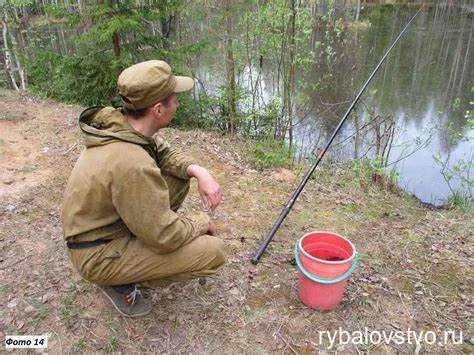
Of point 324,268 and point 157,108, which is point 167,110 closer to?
point 157,108

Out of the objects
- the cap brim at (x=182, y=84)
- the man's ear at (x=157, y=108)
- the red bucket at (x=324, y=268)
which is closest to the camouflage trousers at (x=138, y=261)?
the red bucket at (x=324, y=268)

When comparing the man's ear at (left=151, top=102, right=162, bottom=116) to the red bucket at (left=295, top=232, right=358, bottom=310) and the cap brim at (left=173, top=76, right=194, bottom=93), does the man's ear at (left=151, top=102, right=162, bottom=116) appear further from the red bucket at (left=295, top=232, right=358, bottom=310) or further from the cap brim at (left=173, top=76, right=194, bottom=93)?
the red bucket at (left=295, top=232, right=358, bottom=310)

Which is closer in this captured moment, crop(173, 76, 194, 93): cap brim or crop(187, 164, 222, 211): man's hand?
crop(173, 76, 194, 93): cap brim

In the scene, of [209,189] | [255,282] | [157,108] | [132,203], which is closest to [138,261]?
[132,203]

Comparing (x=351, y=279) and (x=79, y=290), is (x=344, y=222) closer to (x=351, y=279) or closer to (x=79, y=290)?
(x=351, y=279)

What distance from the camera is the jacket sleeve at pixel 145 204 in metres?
1.87

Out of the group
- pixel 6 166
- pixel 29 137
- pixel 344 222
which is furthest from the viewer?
pixel 29 137

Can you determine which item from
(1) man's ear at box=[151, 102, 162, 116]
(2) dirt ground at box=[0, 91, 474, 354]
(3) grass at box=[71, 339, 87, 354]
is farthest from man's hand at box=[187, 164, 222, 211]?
(3) grass at box=[71, 339, 87, 354]

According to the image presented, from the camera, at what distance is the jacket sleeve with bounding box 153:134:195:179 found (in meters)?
2.50

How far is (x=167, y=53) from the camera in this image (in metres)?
5.93

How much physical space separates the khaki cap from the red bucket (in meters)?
1.18

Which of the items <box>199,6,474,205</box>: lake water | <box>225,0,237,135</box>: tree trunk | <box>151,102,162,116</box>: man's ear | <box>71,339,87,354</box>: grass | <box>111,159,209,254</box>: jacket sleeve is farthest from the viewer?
<box>199,6,474,205</box>: lake water

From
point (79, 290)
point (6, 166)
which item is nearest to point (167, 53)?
point (6, 166)

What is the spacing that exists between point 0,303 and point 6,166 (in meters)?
2.09
